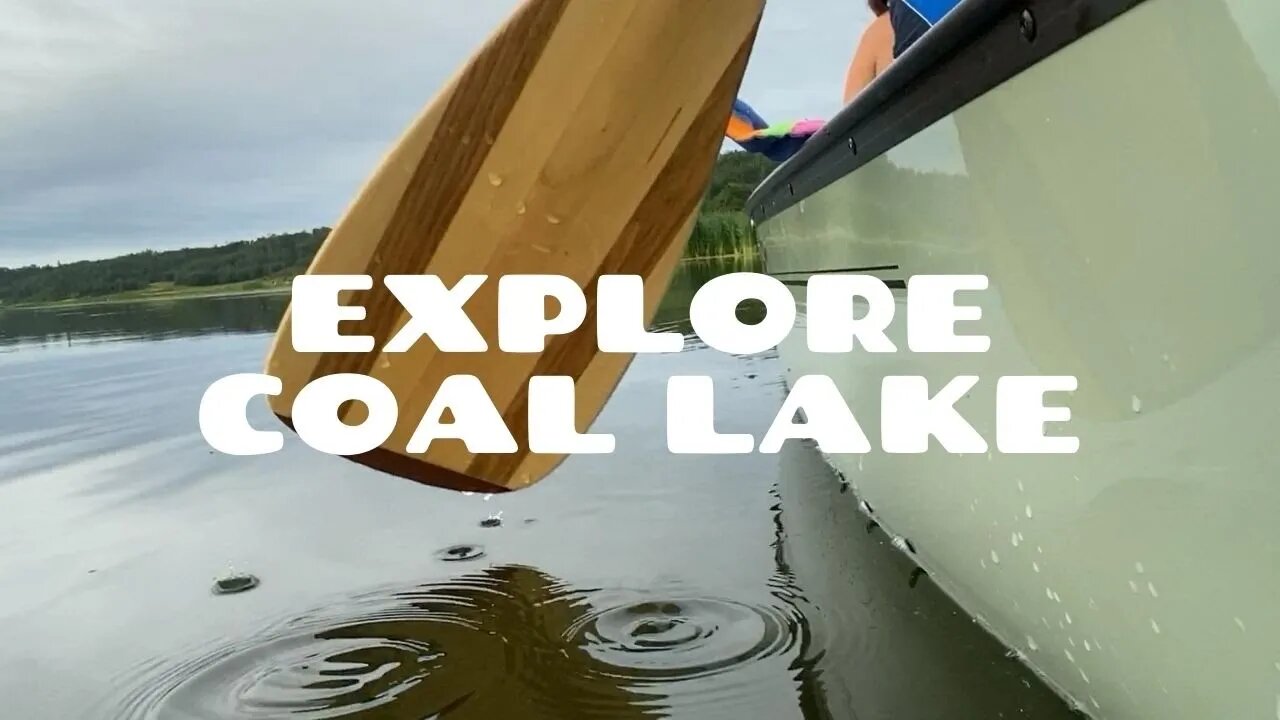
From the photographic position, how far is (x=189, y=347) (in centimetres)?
1256

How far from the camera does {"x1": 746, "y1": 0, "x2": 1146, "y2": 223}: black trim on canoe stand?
141 cm

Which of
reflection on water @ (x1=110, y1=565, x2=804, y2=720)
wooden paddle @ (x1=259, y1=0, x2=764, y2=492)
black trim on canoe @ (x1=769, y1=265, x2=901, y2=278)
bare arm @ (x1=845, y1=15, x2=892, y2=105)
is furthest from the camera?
bare arm @ (x1=845, y1=15, x2=892, y2=105)

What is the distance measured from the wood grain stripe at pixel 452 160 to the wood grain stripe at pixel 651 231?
44 centimetres

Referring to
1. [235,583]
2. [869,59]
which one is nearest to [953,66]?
[869,59]

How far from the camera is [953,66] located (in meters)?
1.83

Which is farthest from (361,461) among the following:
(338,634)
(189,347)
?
(189,347)

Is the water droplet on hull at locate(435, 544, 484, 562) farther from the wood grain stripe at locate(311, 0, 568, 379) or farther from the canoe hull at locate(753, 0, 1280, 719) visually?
the canoe hull at locate(753, 0, 1280, 719)

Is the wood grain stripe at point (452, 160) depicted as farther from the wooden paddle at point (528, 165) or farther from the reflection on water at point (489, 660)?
the reflection on water at point (489, 660)

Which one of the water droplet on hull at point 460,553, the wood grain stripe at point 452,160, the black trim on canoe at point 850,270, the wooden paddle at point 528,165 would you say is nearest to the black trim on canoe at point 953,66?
the black trim on canoe at point 850,270

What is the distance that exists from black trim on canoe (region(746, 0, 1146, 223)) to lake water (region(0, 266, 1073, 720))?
1.14 meters

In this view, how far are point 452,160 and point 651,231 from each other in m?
0.59

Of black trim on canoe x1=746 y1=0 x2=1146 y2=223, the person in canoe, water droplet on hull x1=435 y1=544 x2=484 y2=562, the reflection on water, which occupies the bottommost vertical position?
the reflection on water

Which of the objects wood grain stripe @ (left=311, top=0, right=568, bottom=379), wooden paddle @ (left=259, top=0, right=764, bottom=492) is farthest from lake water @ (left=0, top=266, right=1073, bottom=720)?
wood grain stripe @ (left=311, top=0, right=568, bottom=379)

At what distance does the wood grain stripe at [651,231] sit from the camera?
276 cm
